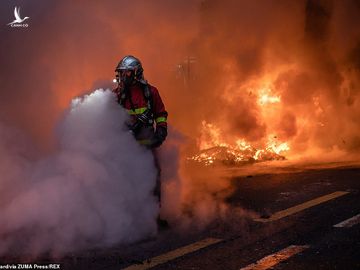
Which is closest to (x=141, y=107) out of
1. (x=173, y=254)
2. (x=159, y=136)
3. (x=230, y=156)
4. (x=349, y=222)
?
(x=159, y=136)

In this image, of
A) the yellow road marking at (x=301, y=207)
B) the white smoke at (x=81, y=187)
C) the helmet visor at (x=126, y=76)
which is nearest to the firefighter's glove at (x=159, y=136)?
the white smoke at (x=81, y=187)

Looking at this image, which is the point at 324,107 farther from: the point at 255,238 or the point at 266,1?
the point at 255,238

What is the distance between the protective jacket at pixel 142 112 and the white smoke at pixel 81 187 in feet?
0.54

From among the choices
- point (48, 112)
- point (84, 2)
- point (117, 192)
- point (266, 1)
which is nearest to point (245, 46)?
point (266, 1)

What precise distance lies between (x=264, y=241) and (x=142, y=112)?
1.96 meters

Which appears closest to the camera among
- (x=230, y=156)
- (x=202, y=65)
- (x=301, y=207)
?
A: (x=301, y=207)

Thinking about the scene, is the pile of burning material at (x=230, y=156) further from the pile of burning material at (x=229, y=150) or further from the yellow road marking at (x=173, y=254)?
the yellow road marking at (x=173, y=254)

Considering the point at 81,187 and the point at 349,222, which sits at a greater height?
the point at 81,187

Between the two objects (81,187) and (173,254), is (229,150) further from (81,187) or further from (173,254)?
(173,254)

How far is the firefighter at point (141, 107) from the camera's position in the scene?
6.18 meters

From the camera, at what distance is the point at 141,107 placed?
6258 millimetres

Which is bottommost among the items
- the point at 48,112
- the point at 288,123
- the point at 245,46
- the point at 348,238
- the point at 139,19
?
the point at 348,238

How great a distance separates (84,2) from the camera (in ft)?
41.1

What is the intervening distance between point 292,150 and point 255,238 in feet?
22.9
